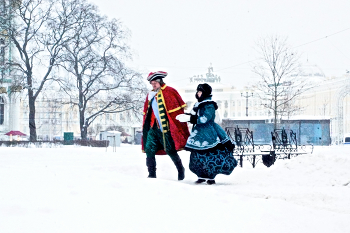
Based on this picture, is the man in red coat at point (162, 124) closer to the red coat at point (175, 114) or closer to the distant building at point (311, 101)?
the red coat at point (175, 114)

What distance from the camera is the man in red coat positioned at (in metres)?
8.58

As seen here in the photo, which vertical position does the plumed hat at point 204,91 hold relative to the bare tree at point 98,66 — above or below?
below

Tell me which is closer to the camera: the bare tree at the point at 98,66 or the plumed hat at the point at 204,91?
the plumed hat at the point at 204,91

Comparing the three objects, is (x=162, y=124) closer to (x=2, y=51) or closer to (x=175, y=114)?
(x=175, y=114)

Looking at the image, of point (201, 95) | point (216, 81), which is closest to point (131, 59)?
point (201, 95)

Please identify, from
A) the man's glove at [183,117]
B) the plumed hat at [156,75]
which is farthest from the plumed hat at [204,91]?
the plumed hat at [156,75]

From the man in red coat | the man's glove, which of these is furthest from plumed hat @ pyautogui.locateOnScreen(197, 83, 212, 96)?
the man's glove

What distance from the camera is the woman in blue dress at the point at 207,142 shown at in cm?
834

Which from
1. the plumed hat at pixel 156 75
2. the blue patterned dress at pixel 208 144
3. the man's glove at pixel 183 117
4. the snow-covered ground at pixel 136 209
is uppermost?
the plumed hat at pixel 156 75

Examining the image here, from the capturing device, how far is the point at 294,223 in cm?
495

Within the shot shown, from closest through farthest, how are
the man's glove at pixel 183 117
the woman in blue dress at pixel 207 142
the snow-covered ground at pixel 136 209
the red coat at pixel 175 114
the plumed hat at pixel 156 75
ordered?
the snow-covered ground at pixel 136 209, the man's glove at pixel 183 117, the woman in blue dress at pixel 207 142, the red coat at pixel 175 114, the plumed hat at pixel 156 75

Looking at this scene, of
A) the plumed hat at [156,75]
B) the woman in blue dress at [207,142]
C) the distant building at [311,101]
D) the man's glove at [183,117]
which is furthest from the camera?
the distant building at [311,101]

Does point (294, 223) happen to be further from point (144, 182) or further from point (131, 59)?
point (131, 59)

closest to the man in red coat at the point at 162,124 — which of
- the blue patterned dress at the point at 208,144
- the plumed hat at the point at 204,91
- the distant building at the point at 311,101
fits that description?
the blue patterned dress at the point at 208,144
